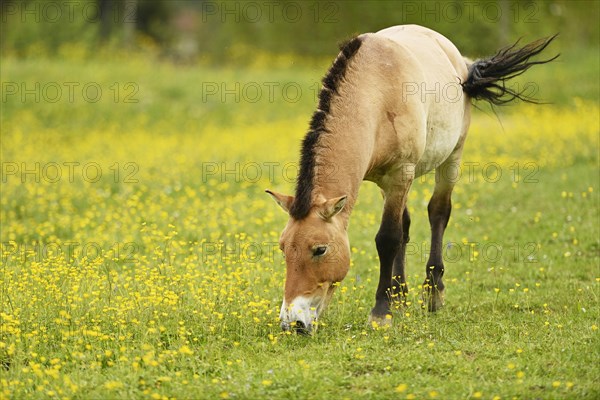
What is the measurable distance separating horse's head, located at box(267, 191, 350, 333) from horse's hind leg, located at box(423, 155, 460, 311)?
64.3 inches

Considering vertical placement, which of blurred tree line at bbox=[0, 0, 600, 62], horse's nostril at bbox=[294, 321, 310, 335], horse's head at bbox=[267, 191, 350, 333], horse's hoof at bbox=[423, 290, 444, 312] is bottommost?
horse's hoof at bbox=[423, 290, 444, 312]

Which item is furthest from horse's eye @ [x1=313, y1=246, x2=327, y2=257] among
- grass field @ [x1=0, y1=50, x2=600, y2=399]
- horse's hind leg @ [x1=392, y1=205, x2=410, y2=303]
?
Result: horse's hind leg @ [x1=392, y1=205, x2=410, y2=303]

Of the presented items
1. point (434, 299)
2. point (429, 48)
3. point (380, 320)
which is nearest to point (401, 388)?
point (380, 320)

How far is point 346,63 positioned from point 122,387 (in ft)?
9.87

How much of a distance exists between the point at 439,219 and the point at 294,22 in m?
26.3

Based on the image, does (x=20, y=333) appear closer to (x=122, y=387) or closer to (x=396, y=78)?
(x=122, y=387)

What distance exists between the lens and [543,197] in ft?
35.6

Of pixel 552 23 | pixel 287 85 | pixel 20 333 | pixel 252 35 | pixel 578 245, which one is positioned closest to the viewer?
pixel 20 333

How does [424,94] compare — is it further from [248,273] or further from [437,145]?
[248,273]

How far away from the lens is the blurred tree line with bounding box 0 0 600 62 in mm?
27453

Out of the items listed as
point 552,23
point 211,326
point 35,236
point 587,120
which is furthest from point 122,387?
point 552,23

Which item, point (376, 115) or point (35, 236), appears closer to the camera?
point (376, 115)

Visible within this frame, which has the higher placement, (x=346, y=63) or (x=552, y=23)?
(x=552, y=23)

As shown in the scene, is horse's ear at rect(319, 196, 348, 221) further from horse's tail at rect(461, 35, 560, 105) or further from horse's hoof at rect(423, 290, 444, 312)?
horse's tail at rect(461, 35, 560, 105)
